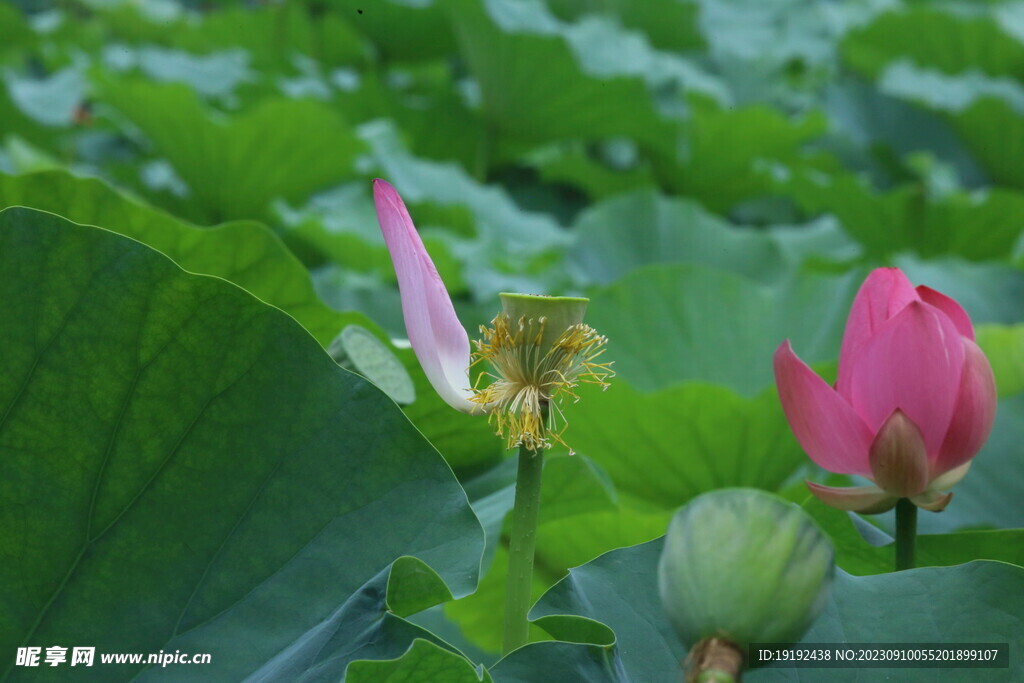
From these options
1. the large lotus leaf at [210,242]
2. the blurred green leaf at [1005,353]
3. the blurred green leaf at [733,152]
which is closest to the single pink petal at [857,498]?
the large lotus leaf at [210,242]

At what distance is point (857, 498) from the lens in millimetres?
559

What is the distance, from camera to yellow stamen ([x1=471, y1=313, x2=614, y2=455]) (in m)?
0.46

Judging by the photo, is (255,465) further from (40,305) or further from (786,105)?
(786,105)

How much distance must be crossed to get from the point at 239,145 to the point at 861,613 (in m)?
1.54

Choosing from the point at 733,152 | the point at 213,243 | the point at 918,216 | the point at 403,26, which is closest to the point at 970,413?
the point at 213,243

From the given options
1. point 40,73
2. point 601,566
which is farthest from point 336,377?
point 40,73

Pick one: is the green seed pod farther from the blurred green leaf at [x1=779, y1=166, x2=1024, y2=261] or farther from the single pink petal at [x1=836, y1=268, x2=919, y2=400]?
the blurred green leaf at [x1=779, y1=166, x2=1024, y2=261]

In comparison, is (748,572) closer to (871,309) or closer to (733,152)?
(871,309)

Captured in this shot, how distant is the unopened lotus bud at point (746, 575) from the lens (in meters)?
0.32

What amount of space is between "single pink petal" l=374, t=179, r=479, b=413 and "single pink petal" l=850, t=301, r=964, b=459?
0.21 m

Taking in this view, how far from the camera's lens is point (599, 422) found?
1148 mm

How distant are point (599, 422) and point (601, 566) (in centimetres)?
62

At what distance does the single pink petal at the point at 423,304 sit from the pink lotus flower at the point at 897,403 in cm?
17

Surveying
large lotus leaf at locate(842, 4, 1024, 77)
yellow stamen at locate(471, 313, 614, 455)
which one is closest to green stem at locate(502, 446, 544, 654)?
yellow stamen at locate(471, 313, 614, 455)
